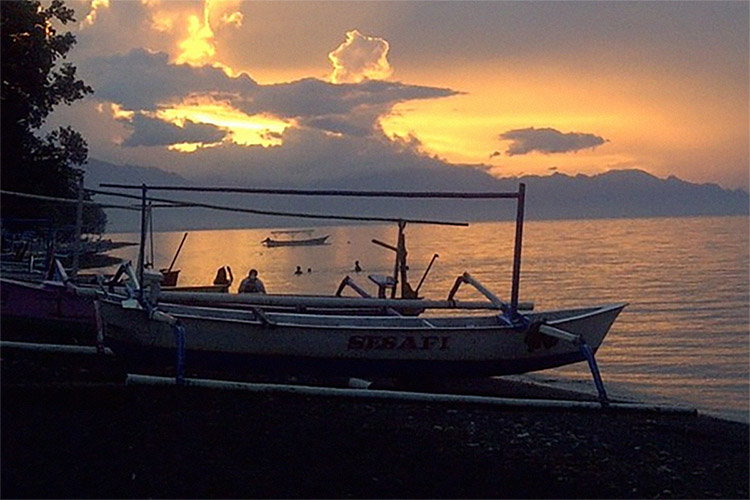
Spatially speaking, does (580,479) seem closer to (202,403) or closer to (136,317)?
(202,403)

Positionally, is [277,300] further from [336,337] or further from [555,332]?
[555,332]

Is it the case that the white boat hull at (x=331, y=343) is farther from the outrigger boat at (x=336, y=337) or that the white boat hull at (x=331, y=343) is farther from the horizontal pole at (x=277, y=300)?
the horizontal pole at (x=277, y=300)

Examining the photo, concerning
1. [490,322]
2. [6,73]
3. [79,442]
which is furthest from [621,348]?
[79,442]

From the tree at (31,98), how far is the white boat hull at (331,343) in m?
9.13

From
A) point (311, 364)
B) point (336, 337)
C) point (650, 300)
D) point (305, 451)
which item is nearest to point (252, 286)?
point (311, 364)

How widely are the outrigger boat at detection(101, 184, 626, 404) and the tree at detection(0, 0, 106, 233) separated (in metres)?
9.14

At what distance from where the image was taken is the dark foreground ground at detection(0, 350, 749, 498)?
716cm

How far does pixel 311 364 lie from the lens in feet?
39.9

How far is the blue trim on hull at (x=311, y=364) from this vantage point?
1191 centimetres

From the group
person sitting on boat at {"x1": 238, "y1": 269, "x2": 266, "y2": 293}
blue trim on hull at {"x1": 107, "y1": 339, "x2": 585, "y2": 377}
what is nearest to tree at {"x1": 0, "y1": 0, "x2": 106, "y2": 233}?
person sitting on boat at {"x1": 238, "y1": 269, "x2": 266, "y2": 293}

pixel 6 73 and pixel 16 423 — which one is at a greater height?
pixel 6 73

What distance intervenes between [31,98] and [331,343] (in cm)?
1325

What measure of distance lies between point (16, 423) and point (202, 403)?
6.50ft

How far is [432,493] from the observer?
7473mm
